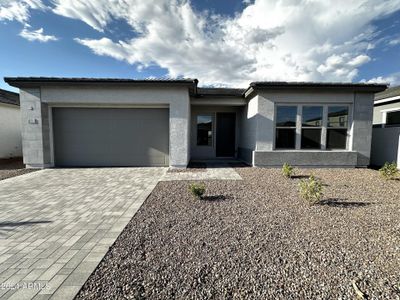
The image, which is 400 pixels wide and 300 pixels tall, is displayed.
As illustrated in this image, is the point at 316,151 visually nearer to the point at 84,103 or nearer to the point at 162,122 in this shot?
the point at 162,122

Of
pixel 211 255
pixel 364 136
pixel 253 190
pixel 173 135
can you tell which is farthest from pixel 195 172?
pixel 364 136

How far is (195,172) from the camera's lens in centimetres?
755

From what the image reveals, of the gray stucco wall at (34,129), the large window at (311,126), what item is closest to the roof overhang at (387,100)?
the large window at (311,126)

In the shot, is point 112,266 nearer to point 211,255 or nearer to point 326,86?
point 211,255

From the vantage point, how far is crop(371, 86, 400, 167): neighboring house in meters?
8.34

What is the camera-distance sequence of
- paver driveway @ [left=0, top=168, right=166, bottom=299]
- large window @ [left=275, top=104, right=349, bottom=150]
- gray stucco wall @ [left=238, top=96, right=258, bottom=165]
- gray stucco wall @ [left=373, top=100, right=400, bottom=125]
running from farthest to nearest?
1. gray stucco wall @ [left=373, top=100, right=400, bottom=125]
2. gray stucco wall @ [left=238, top=96, right=258, bottom=165]
3. large window @ [left=275, top=104, right=349, bottom=150]
4. paver driveway @ [left=0, top=168, right=166, bottom=299]

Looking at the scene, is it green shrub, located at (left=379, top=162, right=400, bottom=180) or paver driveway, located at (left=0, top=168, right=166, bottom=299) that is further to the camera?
green shrub, located at (left=379, top=162, right=400, bottom=180)

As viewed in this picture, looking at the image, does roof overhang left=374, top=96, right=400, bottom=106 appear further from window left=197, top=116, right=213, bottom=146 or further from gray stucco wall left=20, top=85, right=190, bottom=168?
gray stucco wall left=20, top=85, right=190, bottom=168

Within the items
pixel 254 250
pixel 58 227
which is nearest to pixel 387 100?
pixel 254 250

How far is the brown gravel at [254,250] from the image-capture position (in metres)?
1.93

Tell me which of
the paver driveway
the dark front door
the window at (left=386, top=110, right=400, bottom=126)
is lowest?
the paver driveway

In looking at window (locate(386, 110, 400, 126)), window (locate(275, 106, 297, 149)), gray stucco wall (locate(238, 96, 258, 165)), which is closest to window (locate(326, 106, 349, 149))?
window (locate(275, 106, 297, 149))

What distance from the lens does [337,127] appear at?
326 inches

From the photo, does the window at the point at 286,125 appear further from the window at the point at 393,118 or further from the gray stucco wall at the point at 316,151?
the window at the point at 393,118
